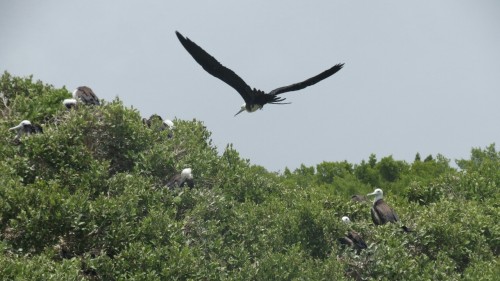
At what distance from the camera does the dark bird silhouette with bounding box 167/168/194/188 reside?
23.1m

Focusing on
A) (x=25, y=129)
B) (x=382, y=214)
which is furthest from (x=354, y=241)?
(x=25, y=129)

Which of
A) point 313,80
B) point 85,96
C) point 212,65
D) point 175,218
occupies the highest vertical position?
point 85,96

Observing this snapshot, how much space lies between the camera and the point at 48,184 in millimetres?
21297

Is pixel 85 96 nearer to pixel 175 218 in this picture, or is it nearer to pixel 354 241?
pixel 175 218

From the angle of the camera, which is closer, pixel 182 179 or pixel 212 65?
pixel 212 65

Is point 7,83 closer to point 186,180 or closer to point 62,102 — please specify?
point 62,102

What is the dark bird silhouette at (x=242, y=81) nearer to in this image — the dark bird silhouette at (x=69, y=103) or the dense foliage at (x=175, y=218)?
the dense foliage at (x=175, y=218)

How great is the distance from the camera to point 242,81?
22.7m

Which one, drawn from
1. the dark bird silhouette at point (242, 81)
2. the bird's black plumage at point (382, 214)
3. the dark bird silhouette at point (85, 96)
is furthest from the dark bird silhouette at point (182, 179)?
the dark bird silhouette at point (85, 96)

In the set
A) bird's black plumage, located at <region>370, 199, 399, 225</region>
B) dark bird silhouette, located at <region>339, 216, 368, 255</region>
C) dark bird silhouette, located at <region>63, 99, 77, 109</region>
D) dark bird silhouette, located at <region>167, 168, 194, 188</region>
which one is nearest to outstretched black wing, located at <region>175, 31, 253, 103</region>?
dark bird silhouette, located at <region>167, 168, 194, 188</region>

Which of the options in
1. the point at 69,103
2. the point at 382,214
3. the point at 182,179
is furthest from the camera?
the point at 69,103

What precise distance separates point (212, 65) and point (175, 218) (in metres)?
2.46

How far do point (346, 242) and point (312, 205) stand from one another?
0.86 m

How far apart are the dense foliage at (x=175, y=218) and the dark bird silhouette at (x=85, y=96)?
0.58 metres
